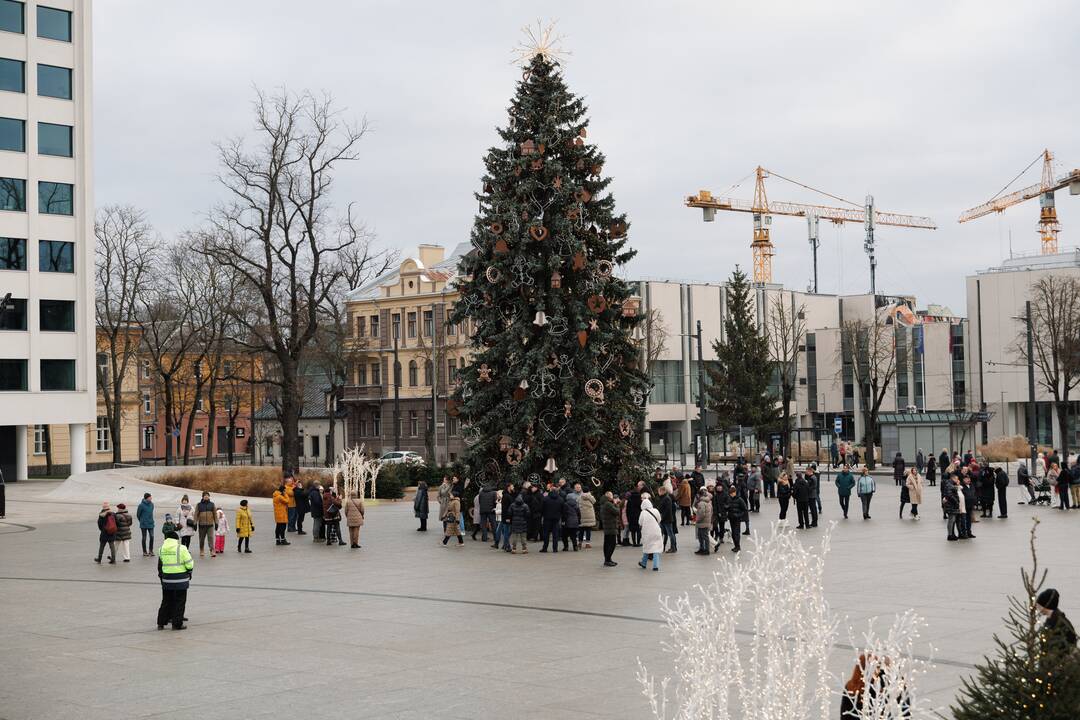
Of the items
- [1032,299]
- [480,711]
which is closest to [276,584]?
[480,711]

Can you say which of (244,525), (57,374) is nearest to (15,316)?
(57,374)

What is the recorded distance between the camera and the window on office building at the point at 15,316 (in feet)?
192

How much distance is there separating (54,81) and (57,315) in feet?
38.2

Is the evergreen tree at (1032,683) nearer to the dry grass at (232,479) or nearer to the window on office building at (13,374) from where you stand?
the dry grass at (232,479)

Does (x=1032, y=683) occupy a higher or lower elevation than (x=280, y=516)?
higher

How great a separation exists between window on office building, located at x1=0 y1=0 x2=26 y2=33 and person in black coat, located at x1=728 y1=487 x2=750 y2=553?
47890 millimetres

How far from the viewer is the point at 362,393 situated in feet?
301

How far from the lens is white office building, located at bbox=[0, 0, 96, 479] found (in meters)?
58.8

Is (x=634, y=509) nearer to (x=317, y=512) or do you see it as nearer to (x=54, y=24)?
(x=317, y=512)

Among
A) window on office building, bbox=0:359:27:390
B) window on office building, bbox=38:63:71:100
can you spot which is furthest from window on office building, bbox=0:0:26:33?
window on office building, bbox=0:359:27:390

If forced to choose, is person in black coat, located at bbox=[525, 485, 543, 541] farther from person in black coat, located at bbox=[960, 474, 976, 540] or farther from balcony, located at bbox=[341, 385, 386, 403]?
balcony, located at bbox=[341, 385, 386, 403]

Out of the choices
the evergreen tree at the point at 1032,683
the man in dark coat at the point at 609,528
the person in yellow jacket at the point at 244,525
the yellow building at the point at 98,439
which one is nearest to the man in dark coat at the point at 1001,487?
the man in dark coat at the point at 609,528

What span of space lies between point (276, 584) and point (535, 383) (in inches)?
411

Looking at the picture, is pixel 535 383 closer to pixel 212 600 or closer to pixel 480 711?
pixel 212 600
